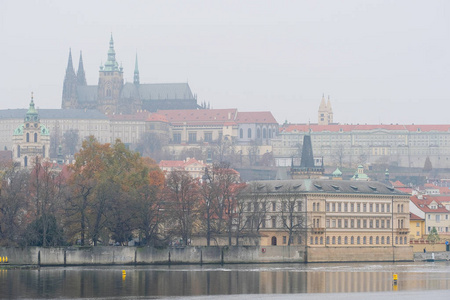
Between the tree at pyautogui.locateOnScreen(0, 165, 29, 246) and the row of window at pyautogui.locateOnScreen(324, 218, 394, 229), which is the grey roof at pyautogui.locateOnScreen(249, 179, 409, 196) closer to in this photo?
the row of window at pyautogui.locateOnScreen(324, 218, 394, 229)

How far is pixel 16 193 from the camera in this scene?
352 ft

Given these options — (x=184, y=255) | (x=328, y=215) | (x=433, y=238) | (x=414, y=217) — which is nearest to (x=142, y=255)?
(x=184, y=255)

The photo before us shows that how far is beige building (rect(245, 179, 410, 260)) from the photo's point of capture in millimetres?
116062

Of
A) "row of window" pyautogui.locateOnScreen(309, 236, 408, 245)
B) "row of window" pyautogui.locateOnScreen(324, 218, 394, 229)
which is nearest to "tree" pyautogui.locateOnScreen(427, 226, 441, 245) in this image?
"row of window" pyautogui.locateOnScreen(324, 218, 394, 229)

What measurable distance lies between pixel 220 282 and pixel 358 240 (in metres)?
35.6

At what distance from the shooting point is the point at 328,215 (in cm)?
11825

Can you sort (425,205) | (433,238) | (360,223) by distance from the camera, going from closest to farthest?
(360,223)
(433,238)
(425,205)

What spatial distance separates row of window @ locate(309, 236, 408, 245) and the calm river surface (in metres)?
12.1

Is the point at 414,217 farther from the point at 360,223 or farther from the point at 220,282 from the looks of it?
the point at 220,282

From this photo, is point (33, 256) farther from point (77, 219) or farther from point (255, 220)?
point (255, 220)

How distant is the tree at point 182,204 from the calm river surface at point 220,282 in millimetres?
6180

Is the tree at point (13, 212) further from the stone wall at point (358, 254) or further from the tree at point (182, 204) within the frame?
the stone wall at point (358, 254)

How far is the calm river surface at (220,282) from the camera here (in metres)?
78.3

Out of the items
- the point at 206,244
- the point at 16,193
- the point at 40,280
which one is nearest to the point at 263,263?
the point at 206,244
